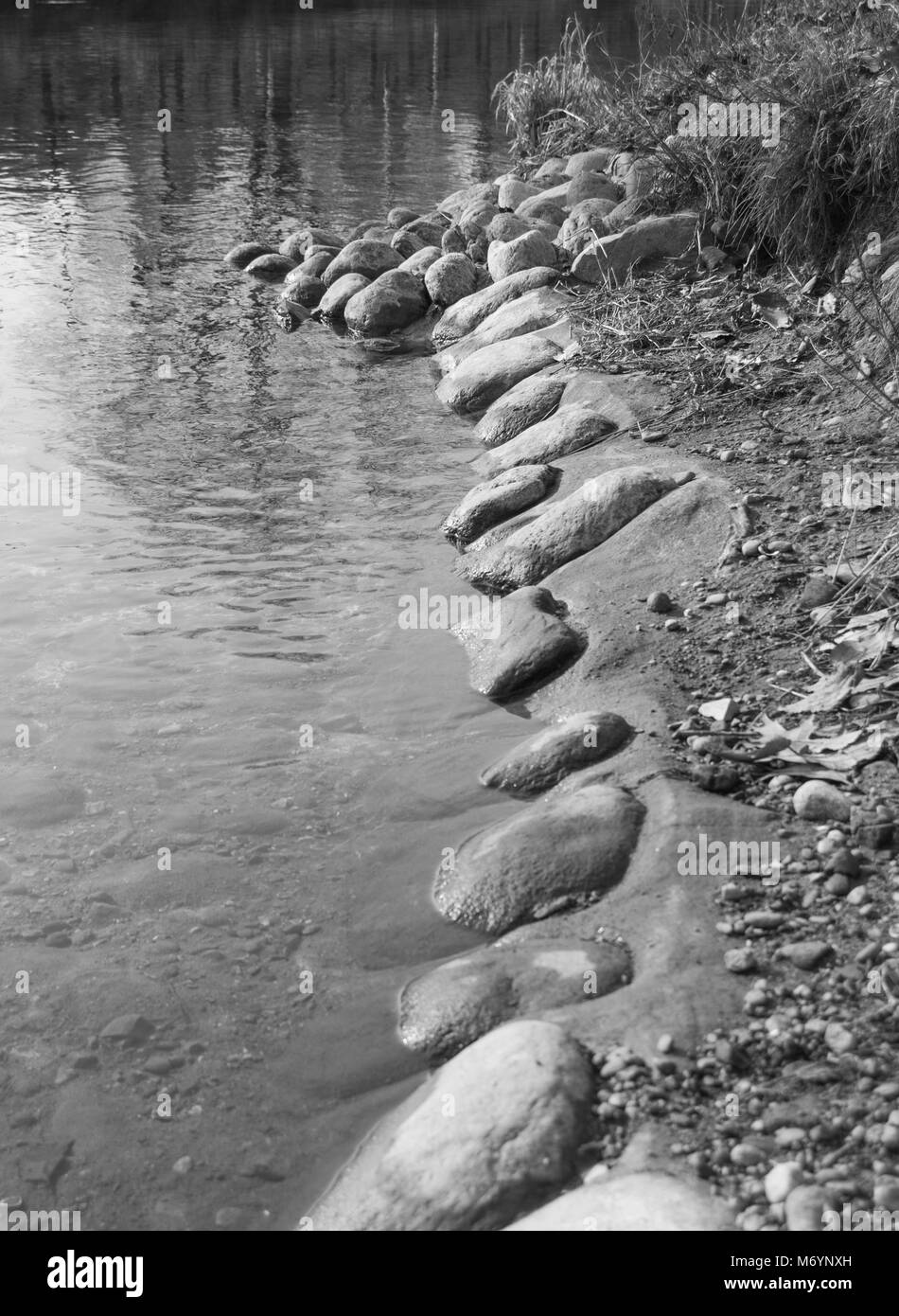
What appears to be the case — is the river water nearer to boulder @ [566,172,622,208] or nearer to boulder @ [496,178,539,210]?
boulder @ [566,172,622,208]

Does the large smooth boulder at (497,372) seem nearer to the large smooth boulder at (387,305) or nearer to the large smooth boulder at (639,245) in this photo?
the large smooth boulder at (639,245)

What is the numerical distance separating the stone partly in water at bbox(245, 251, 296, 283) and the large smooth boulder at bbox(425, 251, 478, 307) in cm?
226

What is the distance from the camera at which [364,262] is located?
1304 centimetres

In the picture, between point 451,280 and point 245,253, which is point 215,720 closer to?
point 451,280

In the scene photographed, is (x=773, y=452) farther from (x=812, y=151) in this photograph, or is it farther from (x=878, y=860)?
(x=878, y=860)

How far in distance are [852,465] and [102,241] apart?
10924 millimetres

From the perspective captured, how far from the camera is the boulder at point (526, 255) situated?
1139 centimetres

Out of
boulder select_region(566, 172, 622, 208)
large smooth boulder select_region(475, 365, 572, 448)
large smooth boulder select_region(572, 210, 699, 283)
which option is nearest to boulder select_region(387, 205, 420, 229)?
boulder select_region(566, 172, 622, 208)

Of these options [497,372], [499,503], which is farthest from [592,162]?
[499,503]

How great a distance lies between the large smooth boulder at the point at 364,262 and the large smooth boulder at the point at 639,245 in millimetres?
3163

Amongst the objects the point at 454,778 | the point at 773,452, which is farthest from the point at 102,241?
the point at 454,778

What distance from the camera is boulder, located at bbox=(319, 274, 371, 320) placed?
12.4 metres

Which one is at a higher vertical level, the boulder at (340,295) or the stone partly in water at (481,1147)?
the boulder at (340,295)

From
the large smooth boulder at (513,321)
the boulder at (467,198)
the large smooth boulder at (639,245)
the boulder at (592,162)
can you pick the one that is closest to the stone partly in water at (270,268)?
the boulder at (467,198)
